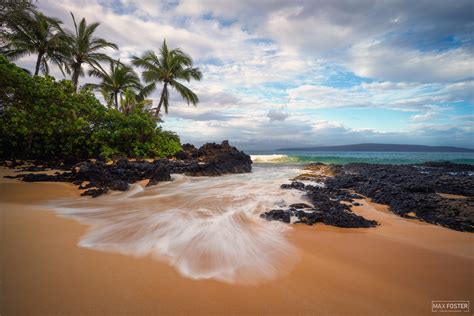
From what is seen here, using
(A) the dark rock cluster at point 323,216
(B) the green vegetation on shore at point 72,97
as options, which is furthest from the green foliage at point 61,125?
(A) the dark rock cluster at point 323,216

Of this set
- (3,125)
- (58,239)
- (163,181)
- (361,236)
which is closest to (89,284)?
(58,239)

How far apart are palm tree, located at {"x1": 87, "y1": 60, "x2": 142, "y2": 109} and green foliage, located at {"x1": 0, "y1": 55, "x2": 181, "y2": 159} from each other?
10.1 metres

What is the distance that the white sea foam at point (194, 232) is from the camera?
6.72 feet

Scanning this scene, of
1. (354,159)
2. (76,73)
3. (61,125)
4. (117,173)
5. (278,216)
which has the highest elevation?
(76,73)

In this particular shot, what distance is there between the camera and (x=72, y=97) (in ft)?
29.7

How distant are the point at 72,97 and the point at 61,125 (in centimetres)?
142

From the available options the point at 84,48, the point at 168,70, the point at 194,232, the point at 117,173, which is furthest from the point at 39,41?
the point at 194,232

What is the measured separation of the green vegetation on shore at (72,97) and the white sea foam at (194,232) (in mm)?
5501

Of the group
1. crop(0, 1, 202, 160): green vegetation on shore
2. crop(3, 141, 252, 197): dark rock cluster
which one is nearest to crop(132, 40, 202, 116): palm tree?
crop(0, 1, 202, 160): green vegetation on shore

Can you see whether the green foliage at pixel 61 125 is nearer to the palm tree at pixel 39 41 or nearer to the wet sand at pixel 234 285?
the wet sand at pixel 234 285

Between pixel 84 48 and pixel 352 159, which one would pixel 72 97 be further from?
pixel 352 159

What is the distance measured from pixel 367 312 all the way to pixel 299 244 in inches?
46.6

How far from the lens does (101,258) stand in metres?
2.01

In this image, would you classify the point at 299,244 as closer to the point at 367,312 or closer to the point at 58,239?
the point at 367,312
